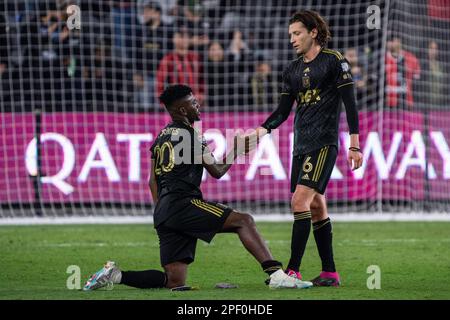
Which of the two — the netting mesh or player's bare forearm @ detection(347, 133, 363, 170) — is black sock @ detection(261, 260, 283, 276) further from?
the netting mesh

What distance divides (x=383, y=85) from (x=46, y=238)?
5.57m

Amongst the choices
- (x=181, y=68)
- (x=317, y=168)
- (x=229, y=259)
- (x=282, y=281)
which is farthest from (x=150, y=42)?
(x=282, y=281)

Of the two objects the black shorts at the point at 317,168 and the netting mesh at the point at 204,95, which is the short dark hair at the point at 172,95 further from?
the netting mesh at the point at 204,95

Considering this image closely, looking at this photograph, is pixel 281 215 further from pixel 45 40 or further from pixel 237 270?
pixel 237 270

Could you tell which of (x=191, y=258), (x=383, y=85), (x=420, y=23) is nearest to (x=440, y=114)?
(x=383, y=85)

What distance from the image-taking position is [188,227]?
7.46 m

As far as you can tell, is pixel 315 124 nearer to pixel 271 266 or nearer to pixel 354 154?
pixel 354 154

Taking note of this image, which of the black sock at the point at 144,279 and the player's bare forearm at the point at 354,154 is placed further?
the player's bare forearm at the point at 354,154

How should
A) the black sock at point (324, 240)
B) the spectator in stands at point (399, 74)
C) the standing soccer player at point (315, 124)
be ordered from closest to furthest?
the standing soccer player at point (315, 124), the black sock at point (324, 240), the spectator in stands at point (399, 74)

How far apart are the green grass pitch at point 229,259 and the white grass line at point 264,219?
0.51 m

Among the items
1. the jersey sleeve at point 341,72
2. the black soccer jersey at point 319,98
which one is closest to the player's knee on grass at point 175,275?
the black soccer jersey at point 319,98

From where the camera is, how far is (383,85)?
15.0 metres

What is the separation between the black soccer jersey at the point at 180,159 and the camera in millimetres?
7441

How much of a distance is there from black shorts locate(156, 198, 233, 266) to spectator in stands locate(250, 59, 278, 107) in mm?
7965
